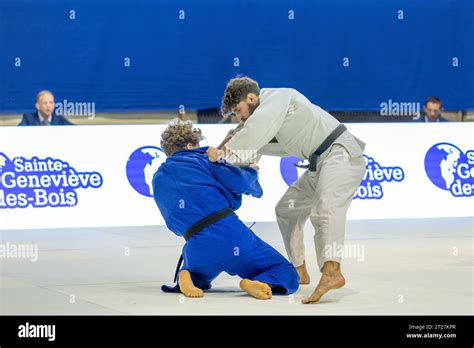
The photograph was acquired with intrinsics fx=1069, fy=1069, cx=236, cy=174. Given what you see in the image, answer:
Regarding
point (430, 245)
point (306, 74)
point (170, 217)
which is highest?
point (306, 74)

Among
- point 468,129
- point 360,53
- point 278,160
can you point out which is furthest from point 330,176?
point 360,53

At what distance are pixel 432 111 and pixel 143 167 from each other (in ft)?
15.1

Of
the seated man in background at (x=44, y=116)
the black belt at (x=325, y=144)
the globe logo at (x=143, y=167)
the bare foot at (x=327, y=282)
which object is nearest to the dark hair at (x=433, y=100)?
the globe logo at (x=143, y=167)

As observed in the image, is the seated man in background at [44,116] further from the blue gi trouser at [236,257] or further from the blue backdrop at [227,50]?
the blue gi trouser at [236,257]

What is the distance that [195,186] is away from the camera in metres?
7.89

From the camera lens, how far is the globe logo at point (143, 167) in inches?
528

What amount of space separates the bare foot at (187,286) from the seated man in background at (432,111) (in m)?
8.25

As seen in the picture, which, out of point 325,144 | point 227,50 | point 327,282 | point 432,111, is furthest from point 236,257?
point 432,111

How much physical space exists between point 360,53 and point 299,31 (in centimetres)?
98

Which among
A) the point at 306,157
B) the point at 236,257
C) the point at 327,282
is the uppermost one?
the point at 306,157

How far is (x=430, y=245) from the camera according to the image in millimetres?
11281

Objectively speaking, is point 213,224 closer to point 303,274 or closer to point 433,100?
point 303,274
